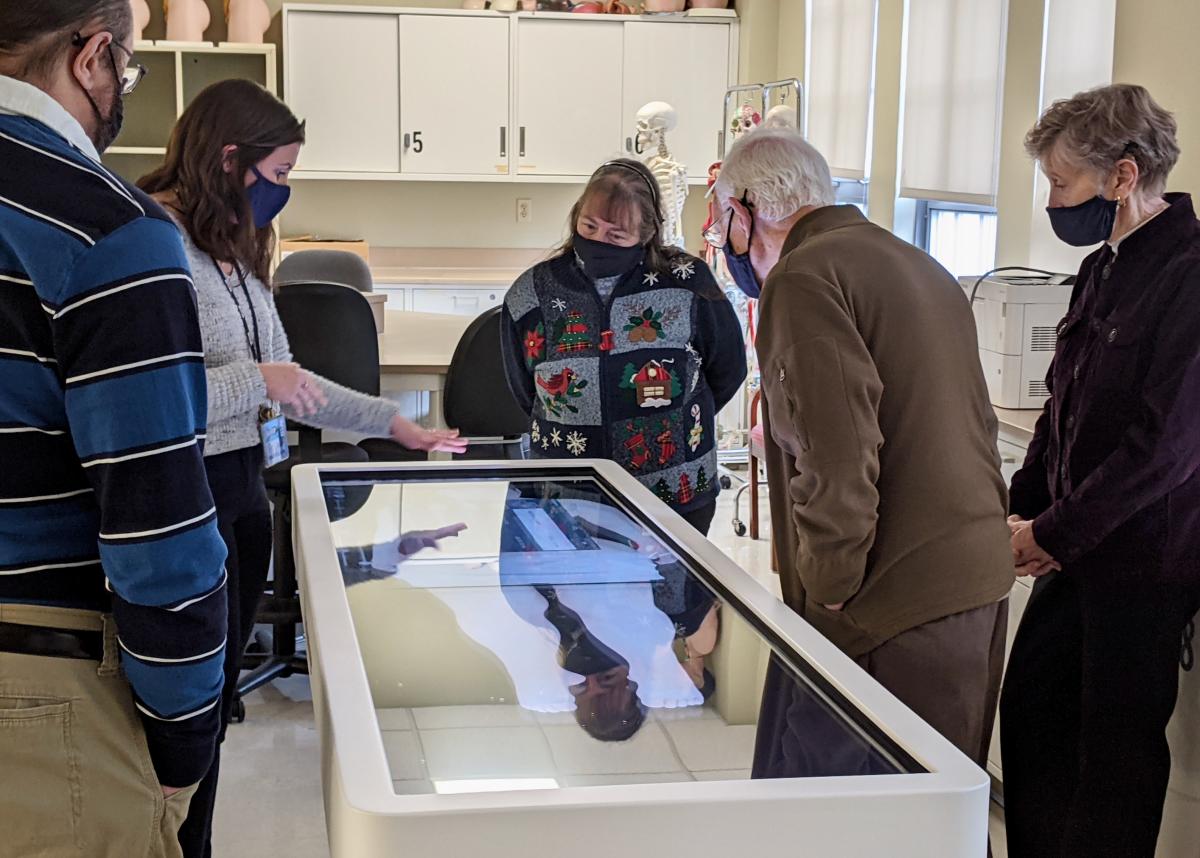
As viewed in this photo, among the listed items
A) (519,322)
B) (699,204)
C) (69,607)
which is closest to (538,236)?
(699,204)

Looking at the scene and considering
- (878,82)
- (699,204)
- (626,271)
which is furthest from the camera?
(699,204)

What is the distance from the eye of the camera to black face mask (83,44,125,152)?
129cm

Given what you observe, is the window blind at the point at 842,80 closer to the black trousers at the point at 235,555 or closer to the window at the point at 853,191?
the window at the point at 853,191

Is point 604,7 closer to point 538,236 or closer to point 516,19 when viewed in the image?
point 516,19

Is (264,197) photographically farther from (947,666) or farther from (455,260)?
(455,260)

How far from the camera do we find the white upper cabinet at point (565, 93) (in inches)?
265

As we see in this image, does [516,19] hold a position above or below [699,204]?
above

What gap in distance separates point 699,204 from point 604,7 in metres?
1.15

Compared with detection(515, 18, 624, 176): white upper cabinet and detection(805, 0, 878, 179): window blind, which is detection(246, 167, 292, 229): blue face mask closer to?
detection(805, 0, 878, 179): window blind

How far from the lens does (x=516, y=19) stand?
21.9 feet

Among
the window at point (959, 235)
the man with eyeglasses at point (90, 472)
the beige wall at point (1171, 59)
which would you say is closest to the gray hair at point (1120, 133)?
the beige wall at point (1171, 59)

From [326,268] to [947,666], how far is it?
144 inches

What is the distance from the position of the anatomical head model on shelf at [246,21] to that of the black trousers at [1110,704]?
213 inches

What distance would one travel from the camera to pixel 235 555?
211 cm
